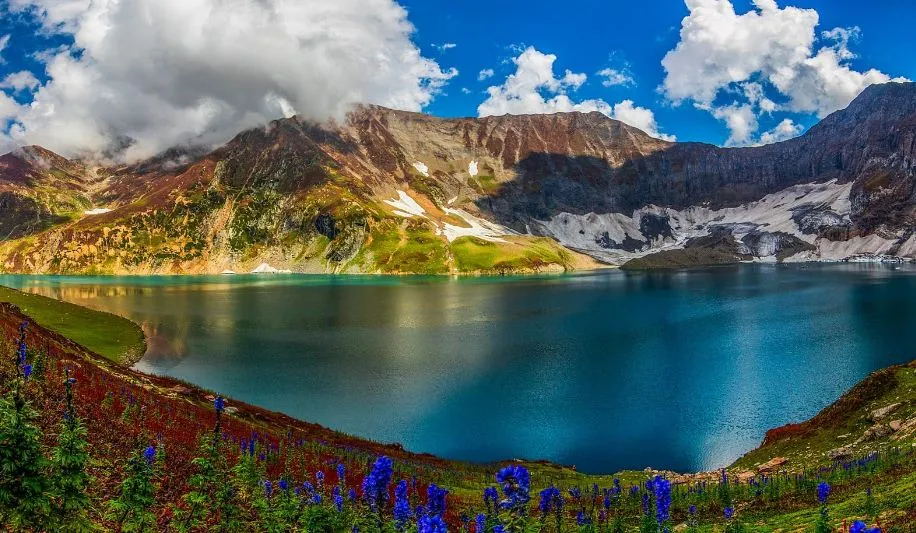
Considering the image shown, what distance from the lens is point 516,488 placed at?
10680mm

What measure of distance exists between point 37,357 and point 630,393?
178 ft

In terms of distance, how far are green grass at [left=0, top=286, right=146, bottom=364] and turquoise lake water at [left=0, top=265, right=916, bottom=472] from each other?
13.0ft

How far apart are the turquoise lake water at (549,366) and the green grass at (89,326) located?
3.96m

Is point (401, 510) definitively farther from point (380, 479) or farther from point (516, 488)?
point (516, 488)

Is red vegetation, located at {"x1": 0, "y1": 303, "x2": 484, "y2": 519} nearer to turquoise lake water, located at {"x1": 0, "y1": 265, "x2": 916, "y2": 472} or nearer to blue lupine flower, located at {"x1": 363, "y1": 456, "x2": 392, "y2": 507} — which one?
blue lupine flower, located at {"x1": 363, "y1": 456, "x2": 392, "y2": 507}

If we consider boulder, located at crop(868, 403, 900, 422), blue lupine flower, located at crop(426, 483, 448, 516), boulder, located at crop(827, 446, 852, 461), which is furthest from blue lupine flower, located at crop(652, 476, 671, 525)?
boulder, located at crop(868, 403, 900, 422)

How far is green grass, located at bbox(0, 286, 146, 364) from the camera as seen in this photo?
7750cm

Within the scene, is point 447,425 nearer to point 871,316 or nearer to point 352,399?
point 352,399

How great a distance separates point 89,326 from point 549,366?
73.5m

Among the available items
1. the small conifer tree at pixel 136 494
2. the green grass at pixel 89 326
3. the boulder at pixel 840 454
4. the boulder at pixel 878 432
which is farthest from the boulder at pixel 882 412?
the green grass at pixel 89 326

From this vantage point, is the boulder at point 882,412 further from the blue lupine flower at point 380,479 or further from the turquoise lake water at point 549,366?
the blue lupine flower at point 380,479

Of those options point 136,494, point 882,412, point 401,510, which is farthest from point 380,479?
point 882,412

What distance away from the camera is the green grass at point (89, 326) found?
254 ft

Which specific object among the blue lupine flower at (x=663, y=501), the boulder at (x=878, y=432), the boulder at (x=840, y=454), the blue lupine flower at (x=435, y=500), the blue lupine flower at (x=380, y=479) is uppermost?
the blue lupine flower at (x=380, y=479)
